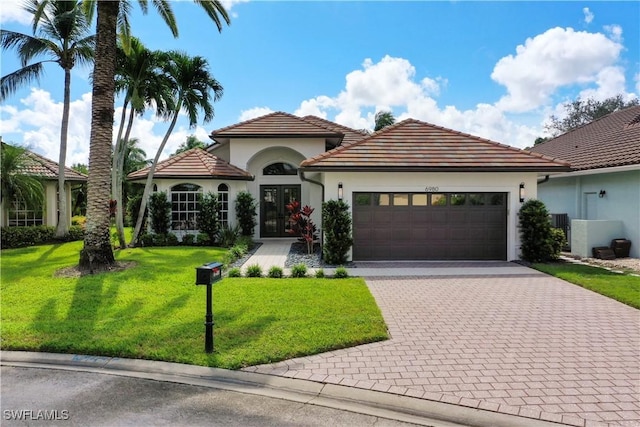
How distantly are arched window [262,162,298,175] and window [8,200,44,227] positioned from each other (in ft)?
35.4

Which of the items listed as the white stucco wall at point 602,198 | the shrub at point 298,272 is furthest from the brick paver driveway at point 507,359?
the white stucco wall at point 602,198

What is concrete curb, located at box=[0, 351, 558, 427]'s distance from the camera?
13.0 ft

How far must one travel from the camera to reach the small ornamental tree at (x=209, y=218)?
1738 cm

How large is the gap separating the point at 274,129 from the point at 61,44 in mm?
9607

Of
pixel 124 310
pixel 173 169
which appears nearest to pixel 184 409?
pixel 124 310

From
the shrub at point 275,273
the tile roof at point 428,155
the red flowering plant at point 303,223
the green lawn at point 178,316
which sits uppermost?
the tile roof at point 428,155

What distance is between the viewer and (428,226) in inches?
523

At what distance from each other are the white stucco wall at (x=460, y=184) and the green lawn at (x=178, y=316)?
3.85 meters

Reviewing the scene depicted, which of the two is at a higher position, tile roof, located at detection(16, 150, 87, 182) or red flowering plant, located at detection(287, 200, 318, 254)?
tile roof, located at detection(16, 150, 87, 182)

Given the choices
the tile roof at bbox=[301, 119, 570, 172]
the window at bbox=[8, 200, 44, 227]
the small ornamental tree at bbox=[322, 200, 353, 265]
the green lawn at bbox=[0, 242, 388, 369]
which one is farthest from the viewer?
the window at bbox=[8, 200, 44, 227]

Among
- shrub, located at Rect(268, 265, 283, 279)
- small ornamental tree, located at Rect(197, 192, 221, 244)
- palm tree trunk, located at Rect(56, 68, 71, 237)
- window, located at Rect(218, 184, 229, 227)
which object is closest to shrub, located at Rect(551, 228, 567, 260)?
shrub, located at Rect(268, 265, 283, 279)

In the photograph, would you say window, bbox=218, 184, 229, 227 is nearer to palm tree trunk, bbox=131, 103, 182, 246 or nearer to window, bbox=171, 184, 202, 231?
window, bbox=171, 184, 202, 231

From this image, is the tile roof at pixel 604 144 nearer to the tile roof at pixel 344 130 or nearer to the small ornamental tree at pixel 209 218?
the tile roof at pixel 344 130

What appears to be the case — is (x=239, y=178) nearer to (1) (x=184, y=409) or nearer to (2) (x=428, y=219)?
(2) (x=428, y=219)
